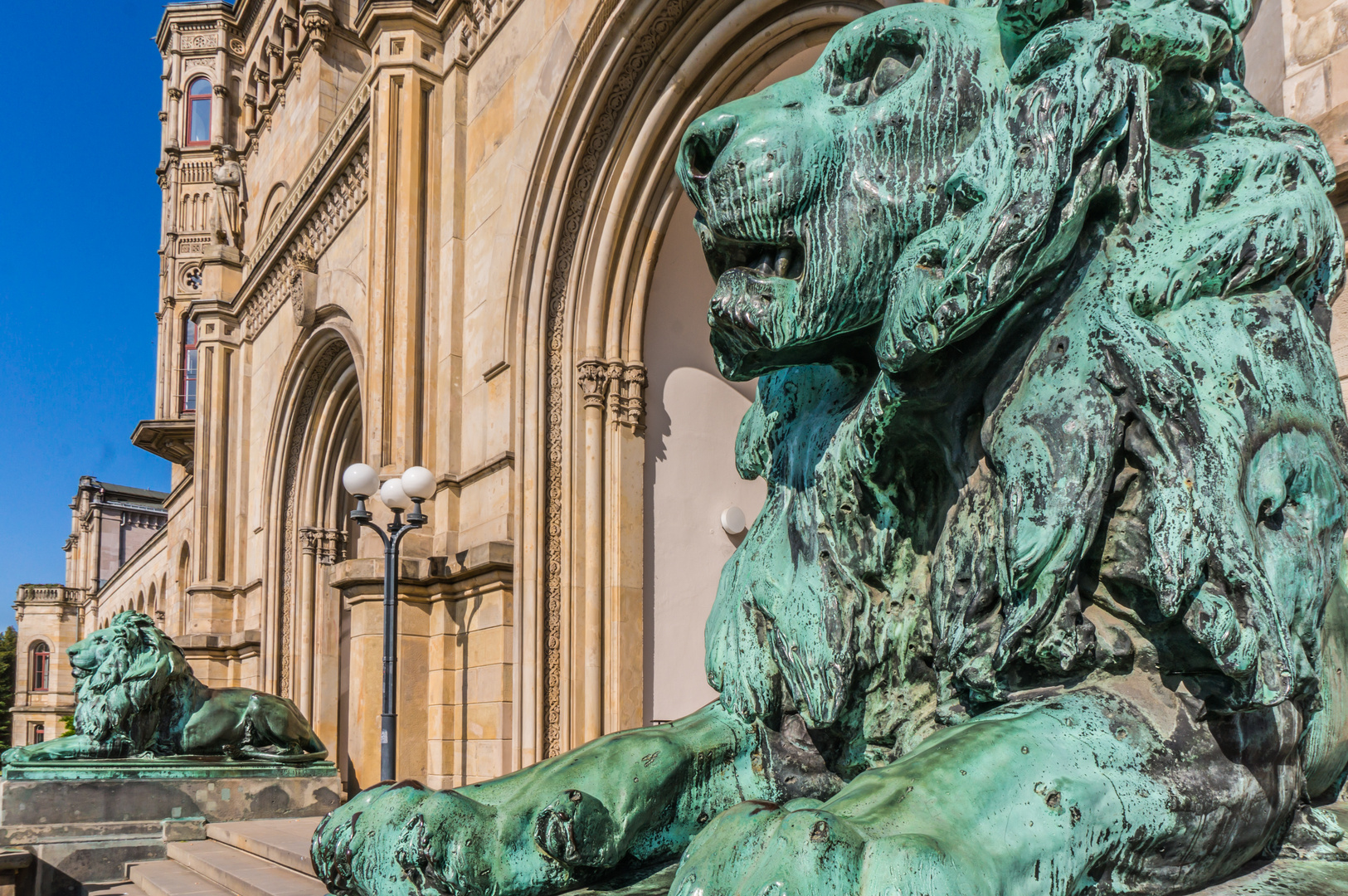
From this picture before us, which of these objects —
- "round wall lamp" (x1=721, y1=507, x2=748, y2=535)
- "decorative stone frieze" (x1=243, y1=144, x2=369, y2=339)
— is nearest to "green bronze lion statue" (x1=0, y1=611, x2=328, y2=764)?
"round wall lamp" (x1=721, y1=507, x2=748, y2=535)

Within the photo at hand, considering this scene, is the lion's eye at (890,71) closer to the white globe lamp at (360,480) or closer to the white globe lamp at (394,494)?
the white globe lamp at (394,494)

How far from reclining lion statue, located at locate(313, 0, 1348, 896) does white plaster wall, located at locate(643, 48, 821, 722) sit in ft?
25.9

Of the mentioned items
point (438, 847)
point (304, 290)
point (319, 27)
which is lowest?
point (438, 847)

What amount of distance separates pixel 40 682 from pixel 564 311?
180ft

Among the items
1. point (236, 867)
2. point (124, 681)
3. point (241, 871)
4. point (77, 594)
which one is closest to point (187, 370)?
point (124, 681)

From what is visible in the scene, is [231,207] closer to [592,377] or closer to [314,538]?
[314,538]

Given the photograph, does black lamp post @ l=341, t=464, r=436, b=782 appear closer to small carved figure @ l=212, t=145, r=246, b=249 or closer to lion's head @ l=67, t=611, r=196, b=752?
lion's head @ l=67, t=611, r=196, b=752

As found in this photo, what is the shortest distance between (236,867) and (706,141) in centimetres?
422

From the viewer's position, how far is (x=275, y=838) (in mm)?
5059

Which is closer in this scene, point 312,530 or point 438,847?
point 438,847

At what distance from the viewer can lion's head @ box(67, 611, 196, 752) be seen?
6180mm

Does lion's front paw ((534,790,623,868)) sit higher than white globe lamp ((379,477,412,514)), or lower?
→ lower

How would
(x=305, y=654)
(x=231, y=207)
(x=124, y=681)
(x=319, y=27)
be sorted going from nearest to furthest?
(x=124, y=681) → (x=305, y=654) → (x=319, y=27) → (x=231, y=207)

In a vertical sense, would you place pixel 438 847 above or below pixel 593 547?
below
